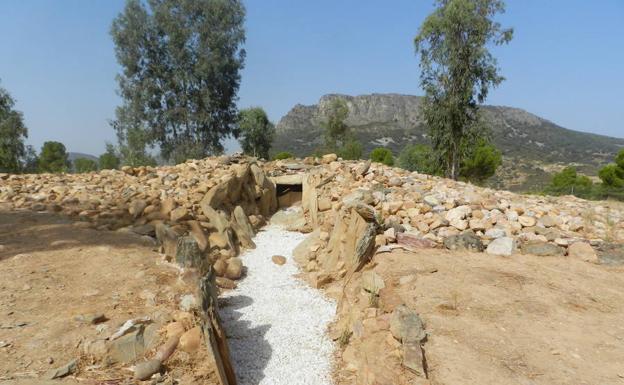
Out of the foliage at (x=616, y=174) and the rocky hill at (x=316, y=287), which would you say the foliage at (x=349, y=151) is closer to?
the foliage at (x=616, y=174)

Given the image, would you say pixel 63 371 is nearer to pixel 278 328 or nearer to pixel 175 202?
pixel 278 328

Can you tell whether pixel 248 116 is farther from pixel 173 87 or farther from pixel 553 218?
pixel 553 218

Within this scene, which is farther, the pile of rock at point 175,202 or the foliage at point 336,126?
the foliage at point 336,126

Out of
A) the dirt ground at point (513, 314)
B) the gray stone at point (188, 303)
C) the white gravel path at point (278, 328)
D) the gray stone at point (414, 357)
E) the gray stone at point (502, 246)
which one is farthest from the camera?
the gray stone at point (502, 246)

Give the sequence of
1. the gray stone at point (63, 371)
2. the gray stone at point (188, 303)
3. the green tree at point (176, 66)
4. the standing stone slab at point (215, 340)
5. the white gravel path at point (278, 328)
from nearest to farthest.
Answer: the gray stone at point (63, 371)
the standing stone slab at point (215, 340)
the white gravel path at point (278, 328)
the gray stone at point (188, 303)
the green tree at point (176, 66)

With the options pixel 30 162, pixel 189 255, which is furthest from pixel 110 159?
pixel 189 255

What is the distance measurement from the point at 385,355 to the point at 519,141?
79525 mm

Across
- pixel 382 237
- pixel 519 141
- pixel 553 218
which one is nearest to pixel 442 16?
pixel 553 218

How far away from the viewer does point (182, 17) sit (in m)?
19.4

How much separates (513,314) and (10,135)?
26.7 m

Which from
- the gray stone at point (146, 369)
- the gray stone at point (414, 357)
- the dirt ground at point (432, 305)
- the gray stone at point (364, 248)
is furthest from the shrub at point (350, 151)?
the gray stone at point (146, 369)

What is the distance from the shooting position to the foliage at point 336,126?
1110 inches

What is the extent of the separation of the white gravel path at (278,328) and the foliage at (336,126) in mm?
21256

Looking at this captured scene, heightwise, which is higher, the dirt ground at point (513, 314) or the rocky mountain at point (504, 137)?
the rocky mountain at point (504, 137)
